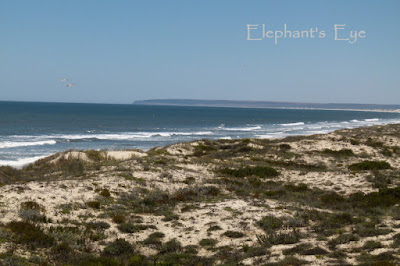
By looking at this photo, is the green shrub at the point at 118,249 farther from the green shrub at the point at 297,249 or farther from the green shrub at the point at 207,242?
the green shrub at the point at 297,249

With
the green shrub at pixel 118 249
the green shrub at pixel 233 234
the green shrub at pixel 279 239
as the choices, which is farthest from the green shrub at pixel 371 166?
the green shrub at pixel 118 249

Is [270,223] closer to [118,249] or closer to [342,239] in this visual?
[342,239]

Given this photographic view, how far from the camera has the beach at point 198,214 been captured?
41.2ft

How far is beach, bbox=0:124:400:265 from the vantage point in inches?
494

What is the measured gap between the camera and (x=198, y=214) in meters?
18.2

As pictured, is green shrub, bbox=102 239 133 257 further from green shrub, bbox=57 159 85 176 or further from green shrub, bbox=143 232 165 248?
green shrub, bbox=57 159 85 176

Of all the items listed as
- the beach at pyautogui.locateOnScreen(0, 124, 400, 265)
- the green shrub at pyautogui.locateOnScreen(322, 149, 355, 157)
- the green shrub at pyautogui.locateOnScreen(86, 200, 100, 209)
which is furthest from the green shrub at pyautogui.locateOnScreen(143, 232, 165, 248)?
the green shrub at pyautogui.locateOnScreen(322, 149, 355, 157)

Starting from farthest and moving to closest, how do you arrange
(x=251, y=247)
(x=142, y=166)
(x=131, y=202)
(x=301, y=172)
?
1. (x=301, y=172)
2. (x=142, y=166)
3. (x=131, y=202)
4. (x=251, y=247)

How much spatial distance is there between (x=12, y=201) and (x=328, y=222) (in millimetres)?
14537

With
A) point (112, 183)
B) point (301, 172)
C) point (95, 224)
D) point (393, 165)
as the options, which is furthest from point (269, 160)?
point (95, 224)

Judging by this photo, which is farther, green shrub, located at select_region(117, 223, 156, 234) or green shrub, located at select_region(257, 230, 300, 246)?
green shrub, located at select_region(117, 223, 156, 234)

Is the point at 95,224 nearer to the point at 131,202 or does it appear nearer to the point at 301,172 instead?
the point at 131,202

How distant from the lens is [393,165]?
33406 mm

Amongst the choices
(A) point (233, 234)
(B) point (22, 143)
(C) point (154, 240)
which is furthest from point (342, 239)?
(B) point (22, 143)
